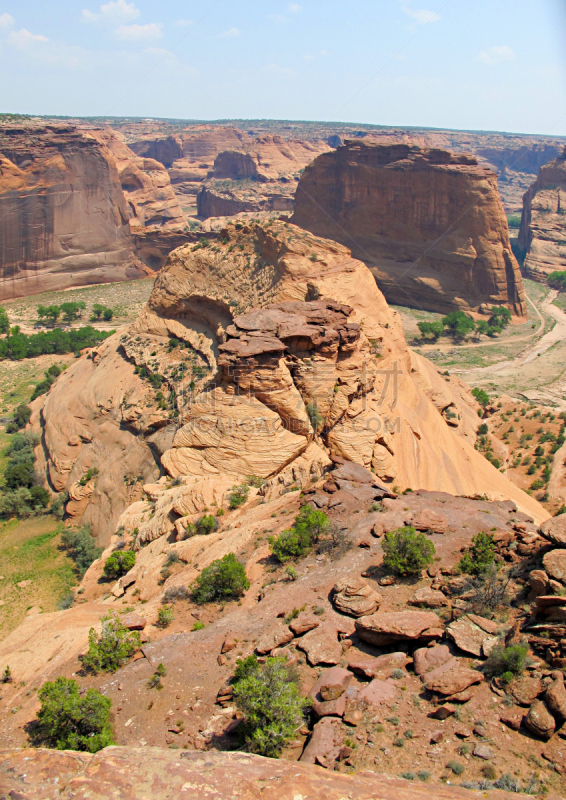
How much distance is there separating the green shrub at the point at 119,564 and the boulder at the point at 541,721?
15991 mm

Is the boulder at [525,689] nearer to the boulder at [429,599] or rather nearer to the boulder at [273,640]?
the boulder at [429,599]

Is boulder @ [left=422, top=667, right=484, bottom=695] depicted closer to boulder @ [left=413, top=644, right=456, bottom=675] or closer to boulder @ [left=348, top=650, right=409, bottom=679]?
boulder @ [left=413, top=644, right=456, bottom=675]

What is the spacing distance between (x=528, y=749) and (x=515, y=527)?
8.03 metres

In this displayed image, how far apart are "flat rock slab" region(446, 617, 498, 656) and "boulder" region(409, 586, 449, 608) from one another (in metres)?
1.24

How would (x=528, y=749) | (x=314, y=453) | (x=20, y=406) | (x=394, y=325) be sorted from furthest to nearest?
(x=20, y=406), (x=394, y=325), (x=314, y=453), (x=528, y=749)

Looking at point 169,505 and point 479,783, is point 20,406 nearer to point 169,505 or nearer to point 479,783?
point 169,505

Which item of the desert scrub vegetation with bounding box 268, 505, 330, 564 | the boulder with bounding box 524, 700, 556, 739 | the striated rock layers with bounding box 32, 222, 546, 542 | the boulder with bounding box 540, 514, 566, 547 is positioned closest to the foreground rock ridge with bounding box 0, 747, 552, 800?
the boulder with bounding box 524, 700, 556, 739

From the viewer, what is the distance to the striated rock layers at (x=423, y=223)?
76.6m

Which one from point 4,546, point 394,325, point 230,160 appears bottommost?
point 4,546

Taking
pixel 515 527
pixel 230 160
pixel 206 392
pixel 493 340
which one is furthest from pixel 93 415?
pixel 230 160

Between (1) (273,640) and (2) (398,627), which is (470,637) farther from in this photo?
(1) (273,640)

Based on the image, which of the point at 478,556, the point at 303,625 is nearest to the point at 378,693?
the point at 303,625

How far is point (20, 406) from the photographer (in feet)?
143

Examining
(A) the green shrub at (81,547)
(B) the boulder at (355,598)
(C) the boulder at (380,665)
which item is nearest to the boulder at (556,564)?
(C) the boulder at (380,665)
